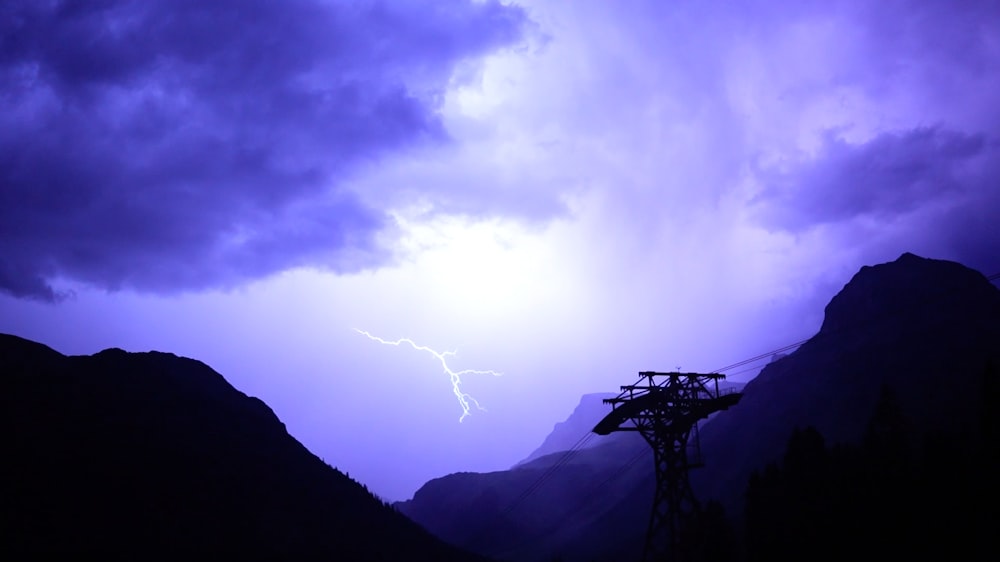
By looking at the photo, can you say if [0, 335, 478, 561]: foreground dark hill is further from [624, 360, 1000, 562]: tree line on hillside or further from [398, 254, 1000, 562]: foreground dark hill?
[398, 254, 1000, 562]: foreground dark hill

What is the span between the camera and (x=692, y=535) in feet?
77.8

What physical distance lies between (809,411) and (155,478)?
100599 millimetres

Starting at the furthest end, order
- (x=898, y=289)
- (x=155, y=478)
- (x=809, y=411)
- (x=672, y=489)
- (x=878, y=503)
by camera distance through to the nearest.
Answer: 1. (x=898, y=289)
2. (x=809, y=411)
3. (x=155, y=478)
4. (x=878, y=503)
5. (x=672, y=489)

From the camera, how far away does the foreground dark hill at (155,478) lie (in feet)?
144

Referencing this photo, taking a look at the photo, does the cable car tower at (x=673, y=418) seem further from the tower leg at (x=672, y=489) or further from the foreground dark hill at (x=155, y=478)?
the foreground dark hill at (x=155, y=478)

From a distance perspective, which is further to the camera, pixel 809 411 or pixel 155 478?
pixel 809 411

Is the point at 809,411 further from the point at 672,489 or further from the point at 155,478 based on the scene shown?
the point at 155,478

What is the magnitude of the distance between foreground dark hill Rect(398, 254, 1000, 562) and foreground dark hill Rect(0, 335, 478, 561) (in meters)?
49.2

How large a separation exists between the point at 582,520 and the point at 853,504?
95.8m

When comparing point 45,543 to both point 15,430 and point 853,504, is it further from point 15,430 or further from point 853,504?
point 853,504

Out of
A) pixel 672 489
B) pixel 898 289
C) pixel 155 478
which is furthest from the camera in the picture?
pixel 898 289

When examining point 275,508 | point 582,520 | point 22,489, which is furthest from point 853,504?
point 582,520

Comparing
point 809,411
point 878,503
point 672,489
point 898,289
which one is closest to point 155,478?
point 672,489

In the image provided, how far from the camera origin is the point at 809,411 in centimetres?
10400
